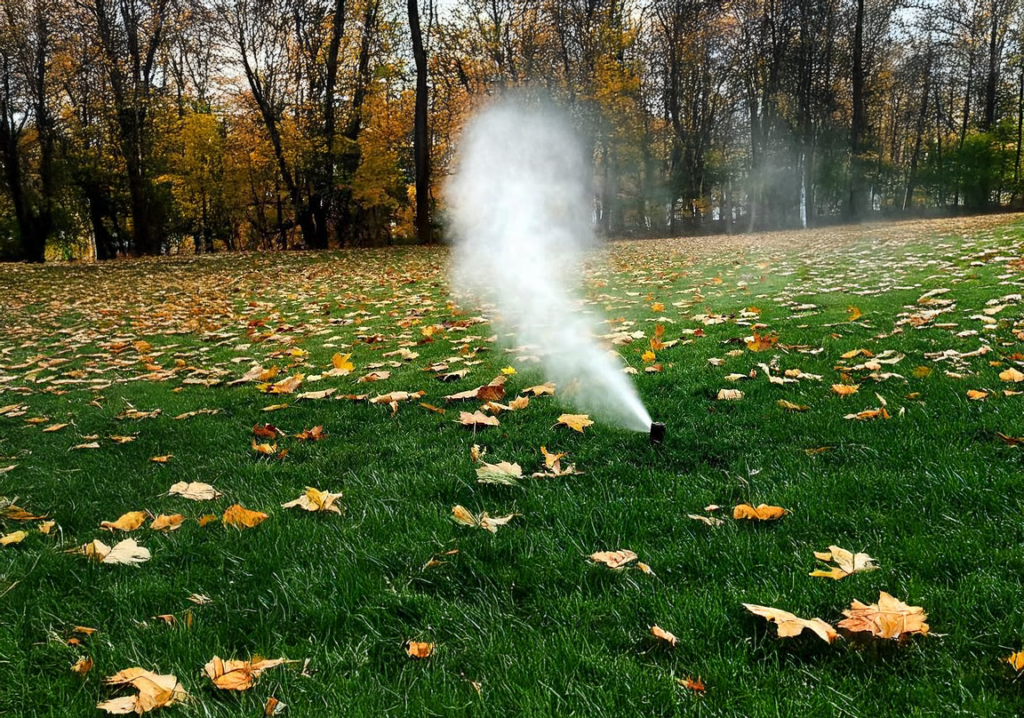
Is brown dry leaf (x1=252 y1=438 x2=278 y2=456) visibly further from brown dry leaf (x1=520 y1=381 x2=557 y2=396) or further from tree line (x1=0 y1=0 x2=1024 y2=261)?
tree line (x1=0 y1=0 x2=1024 y2=261)

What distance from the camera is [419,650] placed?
1.75 m

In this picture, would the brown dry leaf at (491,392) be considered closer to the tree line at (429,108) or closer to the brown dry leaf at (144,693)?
the brown dry leaf at (144,693)

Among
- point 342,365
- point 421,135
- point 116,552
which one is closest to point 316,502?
point 116,552

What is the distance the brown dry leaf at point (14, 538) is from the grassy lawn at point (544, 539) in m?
0.06

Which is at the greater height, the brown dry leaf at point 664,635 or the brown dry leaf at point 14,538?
the brown dry leaf at point 664,635

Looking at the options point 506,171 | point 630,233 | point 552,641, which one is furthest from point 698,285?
point 630,233

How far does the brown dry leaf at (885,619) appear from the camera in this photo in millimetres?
1630

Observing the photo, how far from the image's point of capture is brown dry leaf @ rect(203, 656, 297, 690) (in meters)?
1.65

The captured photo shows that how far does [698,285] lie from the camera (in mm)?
8883

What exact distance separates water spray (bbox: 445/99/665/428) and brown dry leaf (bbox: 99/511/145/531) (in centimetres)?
225

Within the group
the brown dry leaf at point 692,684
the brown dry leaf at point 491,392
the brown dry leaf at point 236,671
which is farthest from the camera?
the brown dry leaf at point 491,392

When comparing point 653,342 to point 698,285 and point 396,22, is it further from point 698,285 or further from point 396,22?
point 396,22

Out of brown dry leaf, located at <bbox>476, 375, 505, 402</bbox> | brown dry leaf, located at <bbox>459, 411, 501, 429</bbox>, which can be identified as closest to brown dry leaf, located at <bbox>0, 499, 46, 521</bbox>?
brown dry leaf, located at <bbox>459, 411, 501, 429</bbox>

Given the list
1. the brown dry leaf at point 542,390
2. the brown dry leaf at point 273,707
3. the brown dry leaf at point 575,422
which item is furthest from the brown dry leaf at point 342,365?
the brown dry leaf at point 273,707
